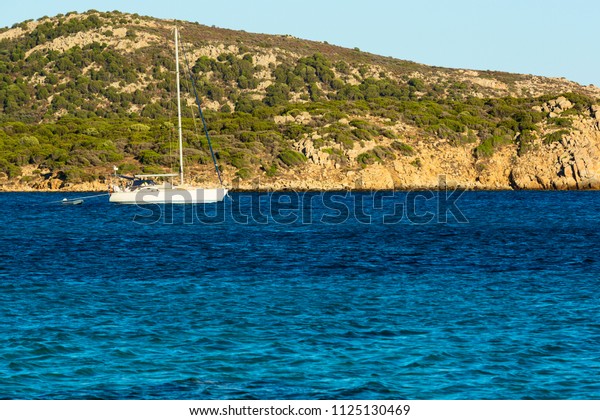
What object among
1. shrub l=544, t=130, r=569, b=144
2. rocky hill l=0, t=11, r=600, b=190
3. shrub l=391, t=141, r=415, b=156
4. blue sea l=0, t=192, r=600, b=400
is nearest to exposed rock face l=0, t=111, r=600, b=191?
rocky hill l=0, t=11, r=600, b=190

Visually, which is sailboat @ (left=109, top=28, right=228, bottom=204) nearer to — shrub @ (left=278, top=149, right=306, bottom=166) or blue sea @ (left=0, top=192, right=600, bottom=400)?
blue sea @ (left=0, top=192, right=600, bottom=400)

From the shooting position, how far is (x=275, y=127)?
99875 millimetres

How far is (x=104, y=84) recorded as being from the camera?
447 feet

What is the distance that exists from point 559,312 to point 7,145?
8098 cm

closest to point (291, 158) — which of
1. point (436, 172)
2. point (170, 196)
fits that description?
point (436, 172)

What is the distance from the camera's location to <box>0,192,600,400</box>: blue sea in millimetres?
16875

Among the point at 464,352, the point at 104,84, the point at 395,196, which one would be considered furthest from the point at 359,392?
the point at 104,84

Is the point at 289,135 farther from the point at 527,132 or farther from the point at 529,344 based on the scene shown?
the point at 529,344

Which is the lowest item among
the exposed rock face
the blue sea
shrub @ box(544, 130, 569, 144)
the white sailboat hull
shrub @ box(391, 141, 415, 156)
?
the blue sea

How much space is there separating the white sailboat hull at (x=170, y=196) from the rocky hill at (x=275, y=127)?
552 inches

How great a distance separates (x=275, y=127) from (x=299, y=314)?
254 ft

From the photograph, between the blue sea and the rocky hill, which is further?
the rocky hill

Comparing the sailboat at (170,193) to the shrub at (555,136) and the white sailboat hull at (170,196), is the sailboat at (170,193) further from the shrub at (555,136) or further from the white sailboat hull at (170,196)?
the shrub at (555,136)

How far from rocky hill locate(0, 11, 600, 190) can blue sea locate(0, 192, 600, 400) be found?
130 ft
